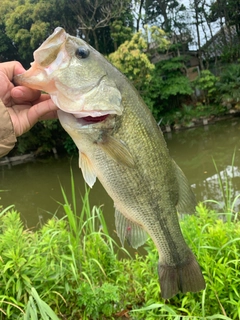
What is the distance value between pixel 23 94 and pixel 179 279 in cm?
130

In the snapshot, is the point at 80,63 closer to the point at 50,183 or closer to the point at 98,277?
the point at 98,277

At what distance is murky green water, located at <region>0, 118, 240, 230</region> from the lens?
850cm

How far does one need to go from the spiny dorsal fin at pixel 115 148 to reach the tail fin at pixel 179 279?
28.6 inches

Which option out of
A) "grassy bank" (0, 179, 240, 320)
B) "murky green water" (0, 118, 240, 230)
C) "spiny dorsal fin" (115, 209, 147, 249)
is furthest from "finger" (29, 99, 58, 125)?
"murky green water" (0, 118, 240, 230)

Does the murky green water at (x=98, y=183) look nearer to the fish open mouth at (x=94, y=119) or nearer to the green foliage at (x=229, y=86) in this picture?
the green foliage at (x=229, y=86)

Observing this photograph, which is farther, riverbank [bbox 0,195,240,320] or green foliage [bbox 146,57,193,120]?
green foliage [bbox 146,57,193,120]

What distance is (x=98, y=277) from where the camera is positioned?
2.66m

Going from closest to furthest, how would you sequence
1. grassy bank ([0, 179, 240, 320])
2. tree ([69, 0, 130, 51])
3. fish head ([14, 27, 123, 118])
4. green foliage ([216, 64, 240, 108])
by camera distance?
fish head ([14, 27, 123, 118])
grassy bank ([0, 179, 240, 320])
tree ([69, 0, 130, 51])
green foliage ([216, 64, 240, 108])

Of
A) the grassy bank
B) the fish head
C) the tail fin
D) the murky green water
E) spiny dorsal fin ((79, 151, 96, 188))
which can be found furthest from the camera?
the murky green water

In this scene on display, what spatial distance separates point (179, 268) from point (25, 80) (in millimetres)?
1248

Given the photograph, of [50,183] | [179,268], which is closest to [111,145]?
[179,268]

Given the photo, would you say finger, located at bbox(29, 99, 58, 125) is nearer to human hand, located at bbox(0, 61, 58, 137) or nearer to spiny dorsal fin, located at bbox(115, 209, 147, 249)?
human hand, located at bbox(0, 61, 58, 137)

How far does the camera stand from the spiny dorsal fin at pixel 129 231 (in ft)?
5.20

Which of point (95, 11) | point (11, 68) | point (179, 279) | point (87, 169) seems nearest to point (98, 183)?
point (179, 279)
